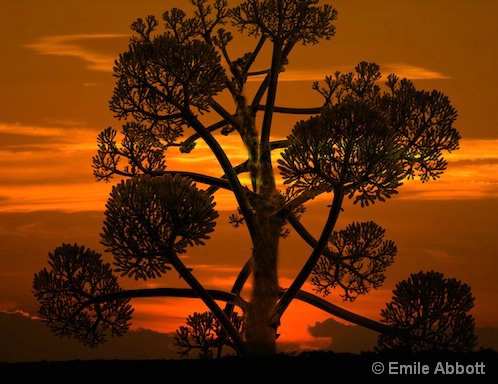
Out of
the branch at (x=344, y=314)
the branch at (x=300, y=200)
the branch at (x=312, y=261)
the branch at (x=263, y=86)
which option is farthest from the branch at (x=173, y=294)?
the branch at (x=263, y=86)

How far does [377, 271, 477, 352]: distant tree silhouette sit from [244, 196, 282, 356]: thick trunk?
291cm

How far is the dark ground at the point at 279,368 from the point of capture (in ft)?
46.8

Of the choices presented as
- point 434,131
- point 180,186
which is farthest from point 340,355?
point 434,131

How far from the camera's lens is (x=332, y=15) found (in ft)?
59.6

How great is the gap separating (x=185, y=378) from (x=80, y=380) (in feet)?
5.70

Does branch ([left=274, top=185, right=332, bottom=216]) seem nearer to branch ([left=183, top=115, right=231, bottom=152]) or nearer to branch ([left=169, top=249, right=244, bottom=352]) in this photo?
branch ([left=169, top=249, right=244, bottom=352])

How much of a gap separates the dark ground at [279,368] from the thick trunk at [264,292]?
1.14m

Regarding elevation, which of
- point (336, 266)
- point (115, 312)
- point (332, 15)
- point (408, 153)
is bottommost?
point (115, 312)

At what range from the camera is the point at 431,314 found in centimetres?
1852

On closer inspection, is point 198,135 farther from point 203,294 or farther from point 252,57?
point 203,294

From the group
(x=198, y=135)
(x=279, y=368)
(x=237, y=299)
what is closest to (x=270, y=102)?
(x=198, y=135)

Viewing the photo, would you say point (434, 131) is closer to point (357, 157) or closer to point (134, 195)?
point (357, 157)

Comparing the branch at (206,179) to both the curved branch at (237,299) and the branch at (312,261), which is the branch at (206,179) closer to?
the curved branch at (237,299)

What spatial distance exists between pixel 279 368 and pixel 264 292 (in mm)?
2683
